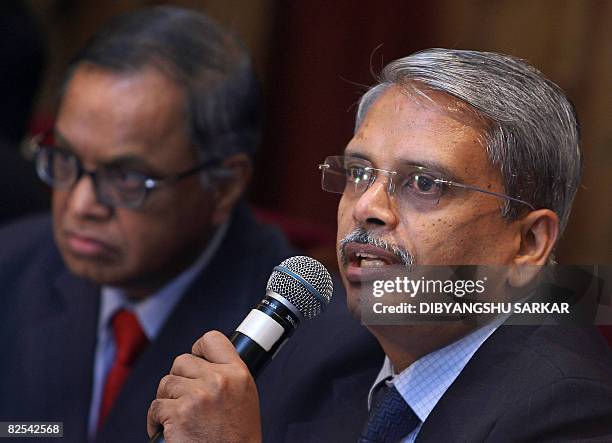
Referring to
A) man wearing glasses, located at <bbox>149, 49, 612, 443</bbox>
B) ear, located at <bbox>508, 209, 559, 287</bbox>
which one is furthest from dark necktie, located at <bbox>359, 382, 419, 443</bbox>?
ear, located at <bbox>508, 209, 559, 287</bbox>

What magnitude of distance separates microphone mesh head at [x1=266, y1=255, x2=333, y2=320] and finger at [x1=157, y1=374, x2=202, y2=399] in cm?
15

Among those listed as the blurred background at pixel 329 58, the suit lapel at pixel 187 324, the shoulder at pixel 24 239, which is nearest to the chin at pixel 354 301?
the suit lapel at pixel 187 324

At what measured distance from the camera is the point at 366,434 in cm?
147

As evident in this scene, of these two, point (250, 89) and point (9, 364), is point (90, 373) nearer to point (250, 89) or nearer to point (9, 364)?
point (9, 364)

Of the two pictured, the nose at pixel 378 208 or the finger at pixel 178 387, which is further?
the nose at pixel 378 208

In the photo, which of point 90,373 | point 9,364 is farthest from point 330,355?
point 9,364

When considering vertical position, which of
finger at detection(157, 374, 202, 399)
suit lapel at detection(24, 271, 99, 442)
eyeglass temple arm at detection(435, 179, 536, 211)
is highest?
eyeglass temple arm at detection(435, 179, 536, 211)

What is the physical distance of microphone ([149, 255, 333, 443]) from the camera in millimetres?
1238

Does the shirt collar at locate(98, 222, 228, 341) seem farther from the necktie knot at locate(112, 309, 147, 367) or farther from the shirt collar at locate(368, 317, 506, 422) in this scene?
the shirt collar at locate(368, 317, 506, 422)

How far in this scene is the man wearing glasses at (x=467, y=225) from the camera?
1.40 meters

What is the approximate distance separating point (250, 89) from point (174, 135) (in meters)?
0.24

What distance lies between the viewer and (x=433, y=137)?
4.66ft

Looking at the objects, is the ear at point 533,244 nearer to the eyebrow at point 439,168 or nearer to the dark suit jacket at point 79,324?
the eyebrow at point 439,168

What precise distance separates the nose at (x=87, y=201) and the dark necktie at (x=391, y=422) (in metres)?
0.84
